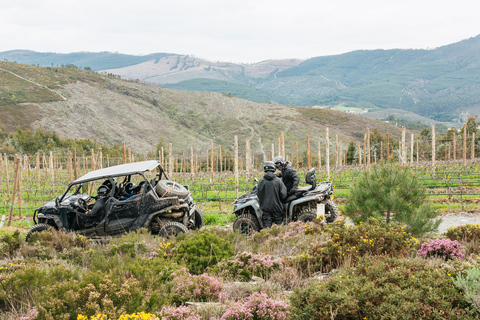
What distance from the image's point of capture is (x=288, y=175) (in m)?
9.53

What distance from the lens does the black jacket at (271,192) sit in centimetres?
912

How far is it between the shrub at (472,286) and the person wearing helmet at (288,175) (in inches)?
212

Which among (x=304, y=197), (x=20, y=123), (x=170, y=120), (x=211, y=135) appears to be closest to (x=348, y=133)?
(x=211, y=135)

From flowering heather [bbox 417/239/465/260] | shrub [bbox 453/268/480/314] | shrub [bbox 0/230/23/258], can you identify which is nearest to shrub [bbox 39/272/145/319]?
shrub [bbox 453/268/480/314]

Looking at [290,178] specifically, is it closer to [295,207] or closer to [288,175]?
[288,175]

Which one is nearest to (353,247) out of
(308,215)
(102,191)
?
(308,215)

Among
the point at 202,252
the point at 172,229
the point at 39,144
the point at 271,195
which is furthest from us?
the point at 39,144

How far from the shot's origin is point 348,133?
10319 cm

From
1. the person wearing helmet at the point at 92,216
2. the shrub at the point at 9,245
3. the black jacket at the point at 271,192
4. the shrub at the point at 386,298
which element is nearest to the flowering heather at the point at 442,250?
the shrub at the point at 386,298

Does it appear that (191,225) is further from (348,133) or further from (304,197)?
(348,133)

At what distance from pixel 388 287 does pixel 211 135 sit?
289 feet

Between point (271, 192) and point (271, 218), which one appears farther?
point (271, 218)

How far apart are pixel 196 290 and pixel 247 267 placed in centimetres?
120

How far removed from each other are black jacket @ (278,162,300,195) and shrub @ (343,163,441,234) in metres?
1.31
